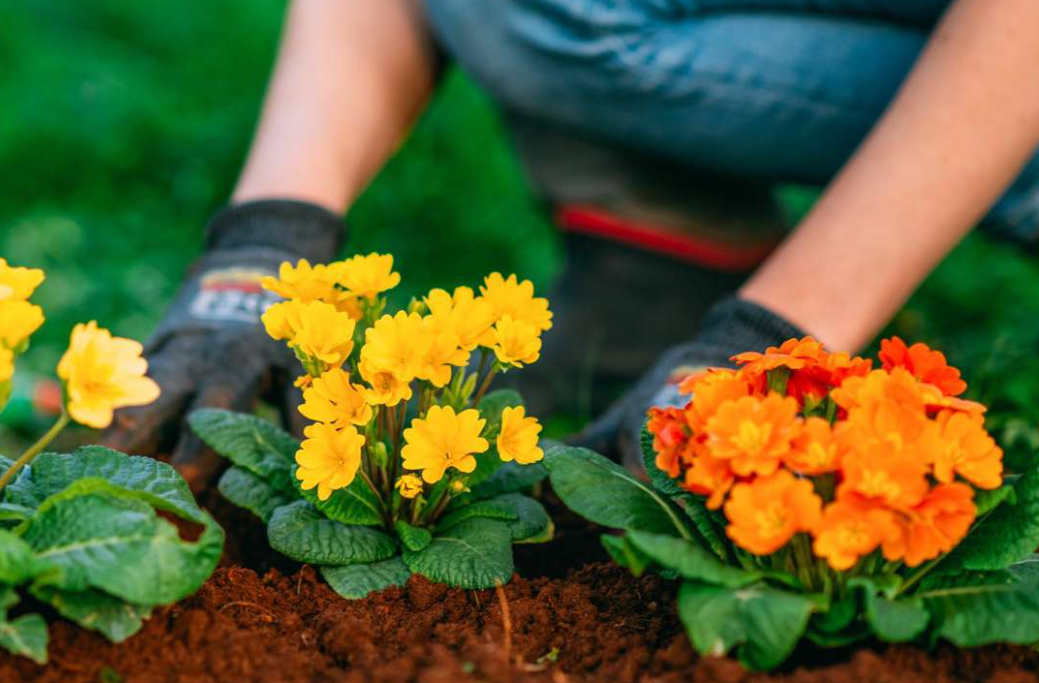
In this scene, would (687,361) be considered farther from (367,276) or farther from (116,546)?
(116,546)

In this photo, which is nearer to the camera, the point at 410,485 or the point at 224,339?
the point at 410,485

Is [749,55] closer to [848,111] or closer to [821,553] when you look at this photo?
[848,111]

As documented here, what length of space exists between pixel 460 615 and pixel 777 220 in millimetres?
1643

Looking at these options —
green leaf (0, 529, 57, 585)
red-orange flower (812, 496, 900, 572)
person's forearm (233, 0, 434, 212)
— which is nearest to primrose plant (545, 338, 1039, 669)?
red-orange flower (812, 496, 900, 572)

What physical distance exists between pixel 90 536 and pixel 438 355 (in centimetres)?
43

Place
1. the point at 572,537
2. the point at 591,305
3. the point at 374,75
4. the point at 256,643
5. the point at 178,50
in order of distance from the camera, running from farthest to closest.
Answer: the point at 178,50 < the point at 591,305 < the point at 374,75 < the point at 572,537 < the point at 256,643

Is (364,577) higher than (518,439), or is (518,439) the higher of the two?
(518,439)

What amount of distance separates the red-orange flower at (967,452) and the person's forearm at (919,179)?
2.10 feet

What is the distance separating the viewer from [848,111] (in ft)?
7.07

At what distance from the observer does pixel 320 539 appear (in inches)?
56.9

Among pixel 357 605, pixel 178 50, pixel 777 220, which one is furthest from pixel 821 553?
pixel 178 50

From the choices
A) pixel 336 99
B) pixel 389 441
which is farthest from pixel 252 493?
pixel 336 99

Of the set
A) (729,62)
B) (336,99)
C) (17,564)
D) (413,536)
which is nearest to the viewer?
(17,564)

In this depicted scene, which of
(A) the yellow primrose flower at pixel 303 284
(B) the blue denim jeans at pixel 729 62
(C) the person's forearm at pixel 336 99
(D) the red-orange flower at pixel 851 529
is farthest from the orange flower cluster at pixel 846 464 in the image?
(C) the person's forearm at pixel 336 99
